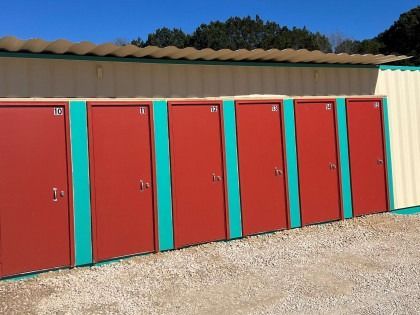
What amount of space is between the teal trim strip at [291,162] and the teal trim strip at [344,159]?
2.98 feet

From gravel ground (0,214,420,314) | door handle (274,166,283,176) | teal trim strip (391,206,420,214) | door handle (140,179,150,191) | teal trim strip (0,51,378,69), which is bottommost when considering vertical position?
gravel ground (0,214,420,314)

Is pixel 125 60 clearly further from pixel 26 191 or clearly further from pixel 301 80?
pixel 301 80

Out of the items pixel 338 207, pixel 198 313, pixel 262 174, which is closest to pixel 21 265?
pixel 198 313

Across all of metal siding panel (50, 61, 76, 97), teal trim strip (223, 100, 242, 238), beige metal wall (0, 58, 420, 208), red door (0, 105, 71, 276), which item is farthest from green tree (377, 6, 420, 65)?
red door (0, 105, 71, 276)

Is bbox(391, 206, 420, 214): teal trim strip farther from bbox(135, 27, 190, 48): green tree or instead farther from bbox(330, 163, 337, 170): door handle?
bbox(135, 27, 190, 48): green tree

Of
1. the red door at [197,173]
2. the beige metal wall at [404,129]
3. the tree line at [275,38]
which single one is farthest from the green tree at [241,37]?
the red door at [197,173]

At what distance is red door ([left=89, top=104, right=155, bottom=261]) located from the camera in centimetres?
576

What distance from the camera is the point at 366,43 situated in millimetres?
29812

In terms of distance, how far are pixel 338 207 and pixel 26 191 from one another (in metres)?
4.76

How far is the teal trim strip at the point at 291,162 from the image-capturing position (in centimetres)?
713

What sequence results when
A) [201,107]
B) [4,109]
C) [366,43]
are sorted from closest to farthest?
1. [4,109]
2. [201,107]
3. [366,43]

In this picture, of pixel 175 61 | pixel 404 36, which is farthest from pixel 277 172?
pixel 404 36

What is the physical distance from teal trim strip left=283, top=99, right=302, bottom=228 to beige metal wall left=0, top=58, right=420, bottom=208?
0.32m

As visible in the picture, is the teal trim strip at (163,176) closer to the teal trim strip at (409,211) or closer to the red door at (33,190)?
the red door at (33,190)
